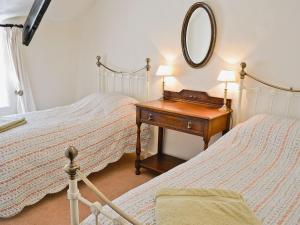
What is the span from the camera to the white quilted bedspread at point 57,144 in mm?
2051

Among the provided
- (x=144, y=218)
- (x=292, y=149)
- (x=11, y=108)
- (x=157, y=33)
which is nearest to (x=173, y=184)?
(x=144, y=218)

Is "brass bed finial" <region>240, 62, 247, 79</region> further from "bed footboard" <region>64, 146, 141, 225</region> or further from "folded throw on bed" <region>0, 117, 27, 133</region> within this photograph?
"folded throw on bed" <region>0, 117, 27, 133</region>

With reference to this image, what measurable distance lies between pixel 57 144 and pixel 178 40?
157 centimetres

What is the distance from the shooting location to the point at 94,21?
3.62 metres

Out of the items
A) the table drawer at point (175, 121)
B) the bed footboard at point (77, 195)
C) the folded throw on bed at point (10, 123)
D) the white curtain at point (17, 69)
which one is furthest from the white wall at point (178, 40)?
the bed footboard at point (77, 195)

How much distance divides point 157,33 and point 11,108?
6.65 ft

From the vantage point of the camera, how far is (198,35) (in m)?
2.67

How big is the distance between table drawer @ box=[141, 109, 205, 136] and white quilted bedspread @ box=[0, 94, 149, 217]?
1.26 ft

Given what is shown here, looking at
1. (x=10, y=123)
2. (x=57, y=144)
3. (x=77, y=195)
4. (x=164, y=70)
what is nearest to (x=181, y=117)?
(x=164, y=70)

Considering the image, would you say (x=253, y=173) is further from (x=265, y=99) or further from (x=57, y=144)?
(x=57, y=144)

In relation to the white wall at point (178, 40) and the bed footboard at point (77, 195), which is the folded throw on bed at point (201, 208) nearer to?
the bed footboard at point (77, 195)

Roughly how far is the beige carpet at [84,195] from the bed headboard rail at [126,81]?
83 centimetres

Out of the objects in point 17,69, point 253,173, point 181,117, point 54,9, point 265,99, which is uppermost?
point 54,9

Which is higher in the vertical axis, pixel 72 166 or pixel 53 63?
pixel 53 63
